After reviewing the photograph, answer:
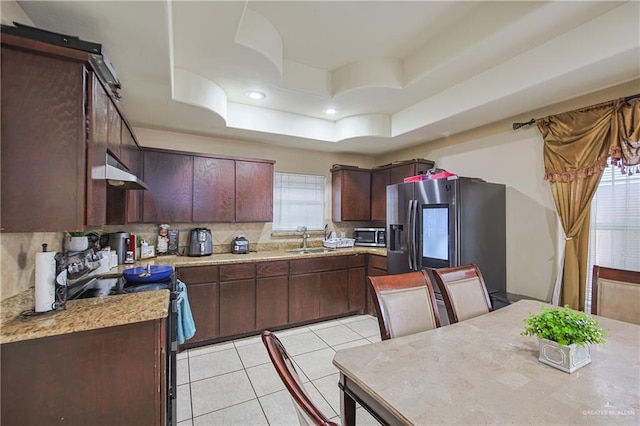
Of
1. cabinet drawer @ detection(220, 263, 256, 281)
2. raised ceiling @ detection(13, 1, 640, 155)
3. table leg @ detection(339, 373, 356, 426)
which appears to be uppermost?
raised ceiling @ detection(13, 1, 640, 155)

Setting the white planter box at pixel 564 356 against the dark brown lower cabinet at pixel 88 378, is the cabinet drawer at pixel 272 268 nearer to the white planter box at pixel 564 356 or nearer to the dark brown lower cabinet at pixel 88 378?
the dark brown lower cabinet at pixel 88 378

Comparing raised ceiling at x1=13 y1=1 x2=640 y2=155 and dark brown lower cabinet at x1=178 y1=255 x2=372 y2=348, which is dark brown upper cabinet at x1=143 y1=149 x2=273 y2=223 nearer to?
raised ceiling at x1=13 y1=1 x2=640 y2=155

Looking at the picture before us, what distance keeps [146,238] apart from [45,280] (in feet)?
6.83

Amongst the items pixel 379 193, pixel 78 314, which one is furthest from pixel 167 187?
pixel 379 193

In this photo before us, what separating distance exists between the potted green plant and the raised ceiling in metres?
1.89

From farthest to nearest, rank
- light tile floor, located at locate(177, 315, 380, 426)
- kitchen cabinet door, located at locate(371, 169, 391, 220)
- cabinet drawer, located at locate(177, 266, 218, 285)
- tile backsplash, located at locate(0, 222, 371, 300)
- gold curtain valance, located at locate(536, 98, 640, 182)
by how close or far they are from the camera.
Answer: kitchen cabinet door, located at locate(371, 169, 391, 220), cabinet drawer, located at locate(177, 266, 218, 285), gold curtain valance, located at locate(536, 98, 640, 182), light tile floor, located at locate(177, 315, 380, 426), tile backsplash, located at locate(0, 222, 371, 300)

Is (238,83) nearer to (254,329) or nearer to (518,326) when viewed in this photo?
(254,329)

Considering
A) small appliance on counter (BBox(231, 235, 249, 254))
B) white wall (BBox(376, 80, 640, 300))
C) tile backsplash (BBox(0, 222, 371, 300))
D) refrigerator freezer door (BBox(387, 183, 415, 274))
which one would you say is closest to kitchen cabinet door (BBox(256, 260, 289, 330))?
small appliance on counter (BBox(231, 235, 249, 254))

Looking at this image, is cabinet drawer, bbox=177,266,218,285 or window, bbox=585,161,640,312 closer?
window, bbox=585,161,640,312

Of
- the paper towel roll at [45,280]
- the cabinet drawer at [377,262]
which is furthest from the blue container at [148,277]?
the cabinet drawer at [377,262]

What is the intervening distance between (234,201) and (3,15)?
7.83ft

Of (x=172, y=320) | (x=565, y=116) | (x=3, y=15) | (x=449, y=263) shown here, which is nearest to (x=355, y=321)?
(x=449, y=263)

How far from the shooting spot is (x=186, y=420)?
194cm

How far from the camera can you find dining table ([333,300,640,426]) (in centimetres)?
85
